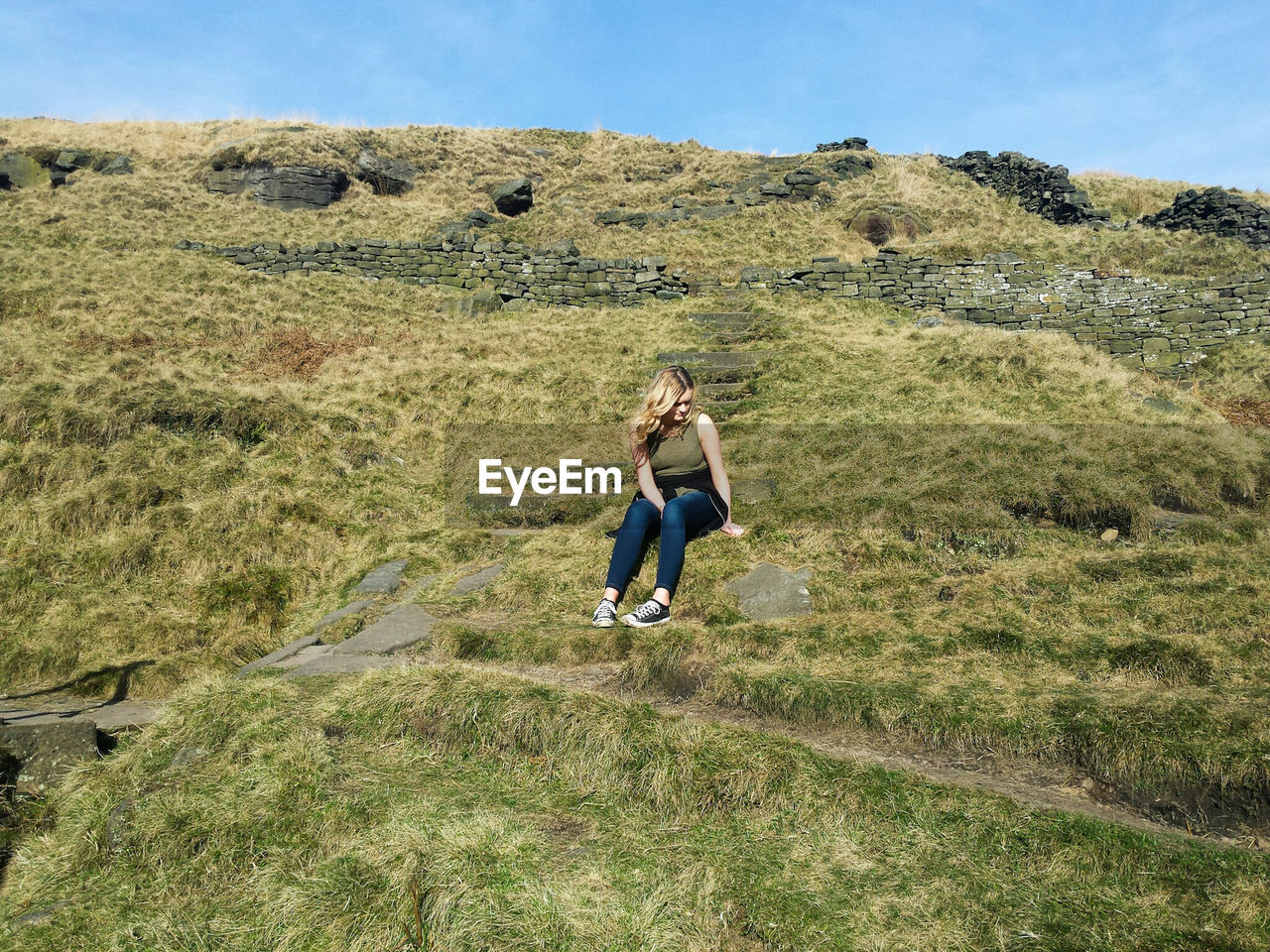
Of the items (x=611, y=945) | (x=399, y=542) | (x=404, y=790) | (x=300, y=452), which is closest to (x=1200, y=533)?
(x=611, y=945)

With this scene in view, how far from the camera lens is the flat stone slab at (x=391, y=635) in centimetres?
632

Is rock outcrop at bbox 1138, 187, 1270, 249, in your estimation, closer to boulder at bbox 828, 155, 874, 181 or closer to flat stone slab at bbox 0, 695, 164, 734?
boulder at bbox 828, 155, 874, 181

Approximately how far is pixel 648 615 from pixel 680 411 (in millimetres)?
1947

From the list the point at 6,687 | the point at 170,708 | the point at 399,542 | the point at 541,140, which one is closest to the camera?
the point at 170,708

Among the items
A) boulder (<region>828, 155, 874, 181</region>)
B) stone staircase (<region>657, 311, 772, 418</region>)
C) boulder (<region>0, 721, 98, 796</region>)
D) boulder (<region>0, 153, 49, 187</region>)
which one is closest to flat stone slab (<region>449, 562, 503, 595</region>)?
boulder (<region>0, 721, 98, 796</region>)

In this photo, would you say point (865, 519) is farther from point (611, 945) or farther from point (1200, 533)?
A: point (611, 945)

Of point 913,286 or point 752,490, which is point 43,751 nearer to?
point 752,490

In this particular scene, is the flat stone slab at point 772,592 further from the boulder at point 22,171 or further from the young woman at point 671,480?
the boulder at point 22,171

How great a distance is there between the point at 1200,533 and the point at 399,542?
887 cm

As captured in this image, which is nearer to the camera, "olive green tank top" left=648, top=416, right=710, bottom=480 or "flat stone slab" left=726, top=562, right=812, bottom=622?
"flat stone slab" left=726, top=562, right=812, bottom=622

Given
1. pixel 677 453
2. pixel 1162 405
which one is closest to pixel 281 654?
pixel 677 453

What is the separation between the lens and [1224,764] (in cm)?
366

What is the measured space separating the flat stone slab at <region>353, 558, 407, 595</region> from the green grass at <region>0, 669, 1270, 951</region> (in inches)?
118

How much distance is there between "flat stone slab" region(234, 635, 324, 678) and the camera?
6311mm
